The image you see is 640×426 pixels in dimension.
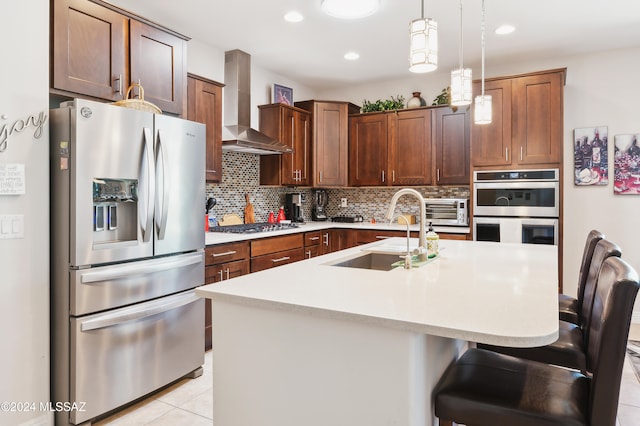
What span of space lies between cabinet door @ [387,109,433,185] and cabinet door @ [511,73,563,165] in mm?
960

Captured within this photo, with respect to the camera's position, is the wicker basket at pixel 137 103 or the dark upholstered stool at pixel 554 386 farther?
the wicker basket at pixel 137 103

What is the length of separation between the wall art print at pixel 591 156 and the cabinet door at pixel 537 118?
558 millimetres

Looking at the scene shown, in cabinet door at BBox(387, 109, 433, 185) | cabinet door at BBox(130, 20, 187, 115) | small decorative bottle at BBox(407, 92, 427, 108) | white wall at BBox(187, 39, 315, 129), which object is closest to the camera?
cabinet door at BBox(130, 20, 187, 115)

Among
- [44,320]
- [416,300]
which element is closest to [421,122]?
[416,300]

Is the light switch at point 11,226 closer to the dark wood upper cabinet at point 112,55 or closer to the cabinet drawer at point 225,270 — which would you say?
the dark wood upper cabinet at point 112,55

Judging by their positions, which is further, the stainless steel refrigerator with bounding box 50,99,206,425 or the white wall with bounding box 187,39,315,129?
the white wall with bounding box 187,39,315,129

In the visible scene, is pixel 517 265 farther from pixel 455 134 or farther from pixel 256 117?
pixel 256 117

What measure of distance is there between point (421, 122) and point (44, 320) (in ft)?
13.3

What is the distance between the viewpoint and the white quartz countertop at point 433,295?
1.12m

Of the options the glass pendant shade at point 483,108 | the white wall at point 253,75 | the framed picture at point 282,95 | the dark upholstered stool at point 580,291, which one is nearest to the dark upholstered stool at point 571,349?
the dark upholstered stool at point 580,291

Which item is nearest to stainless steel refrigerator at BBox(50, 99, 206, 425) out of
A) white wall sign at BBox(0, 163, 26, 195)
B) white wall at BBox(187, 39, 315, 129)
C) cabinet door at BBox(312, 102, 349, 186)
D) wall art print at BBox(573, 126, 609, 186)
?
white wall sign at BBox(0, 163, 26, 195)

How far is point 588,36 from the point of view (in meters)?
3.81

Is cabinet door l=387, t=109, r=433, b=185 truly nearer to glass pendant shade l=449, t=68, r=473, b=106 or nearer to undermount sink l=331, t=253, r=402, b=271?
undermount sink l=331, t=253, r=402, b=271

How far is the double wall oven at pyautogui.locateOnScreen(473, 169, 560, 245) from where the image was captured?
3971mm
